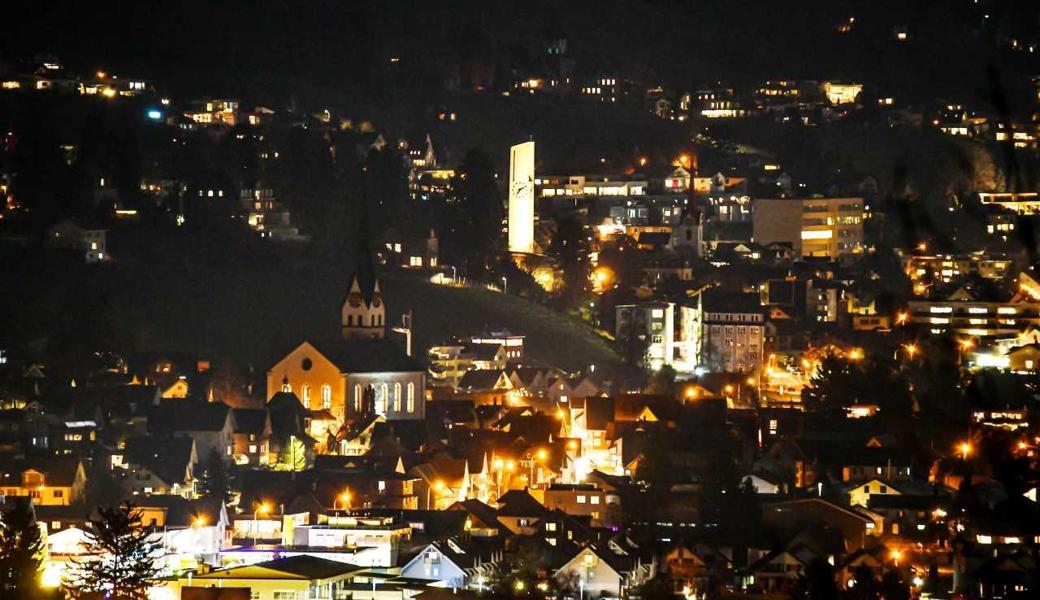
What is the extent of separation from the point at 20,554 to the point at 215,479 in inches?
305

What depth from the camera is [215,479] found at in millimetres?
25406

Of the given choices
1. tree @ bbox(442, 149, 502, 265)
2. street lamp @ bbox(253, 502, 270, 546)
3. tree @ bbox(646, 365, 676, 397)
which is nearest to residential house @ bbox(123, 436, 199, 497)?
street lamp @ bbox(253, 502, 270, 546)

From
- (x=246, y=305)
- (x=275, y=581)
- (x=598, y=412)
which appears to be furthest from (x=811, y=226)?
(x=275, y=581)

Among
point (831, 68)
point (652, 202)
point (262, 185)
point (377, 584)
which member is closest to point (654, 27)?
point (831, 68)

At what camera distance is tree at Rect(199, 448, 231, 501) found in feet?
79.8

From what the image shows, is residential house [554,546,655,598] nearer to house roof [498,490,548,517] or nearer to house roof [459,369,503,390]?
house roof [498,490,548,517]

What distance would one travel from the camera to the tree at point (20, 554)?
16938 mm

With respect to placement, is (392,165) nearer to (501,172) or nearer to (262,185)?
(262,185)

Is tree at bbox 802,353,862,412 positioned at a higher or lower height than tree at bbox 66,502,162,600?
higher

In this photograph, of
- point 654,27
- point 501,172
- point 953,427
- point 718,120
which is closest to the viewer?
point 953,427

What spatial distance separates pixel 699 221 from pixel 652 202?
2.43m

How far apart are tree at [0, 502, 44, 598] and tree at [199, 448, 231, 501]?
4.43 meters

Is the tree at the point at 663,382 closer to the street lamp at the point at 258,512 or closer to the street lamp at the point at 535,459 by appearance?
the street lamp at the point at 535,459

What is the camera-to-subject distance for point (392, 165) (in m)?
47.6
